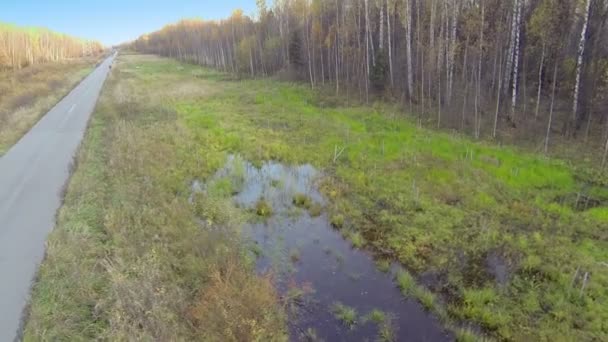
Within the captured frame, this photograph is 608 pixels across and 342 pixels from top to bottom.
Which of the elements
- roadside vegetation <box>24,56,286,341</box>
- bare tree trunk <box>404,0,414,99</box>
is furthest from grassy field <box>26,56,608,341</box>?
bare tree trunk <box>404,0,414,99</box>


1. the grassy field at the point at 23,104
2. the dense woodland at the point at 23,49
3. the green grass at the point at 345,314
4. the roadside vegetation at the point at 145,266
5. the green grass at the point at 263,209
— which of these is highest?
the dense woodland at the point at 23,49

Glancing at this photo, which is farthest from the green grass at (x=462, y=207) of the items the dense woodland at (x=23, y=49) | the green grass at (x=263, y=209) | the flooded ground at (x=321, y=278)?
the dense woodland at (x=23, y=49)

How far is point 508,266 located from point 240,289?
22.7 feet

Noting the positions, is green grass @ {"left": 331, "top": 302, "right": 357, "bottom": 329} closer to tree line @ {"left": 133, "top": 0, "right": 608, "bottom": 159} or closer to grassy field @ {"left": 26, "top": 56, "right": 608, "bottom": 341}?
grassy field @ {"left": 26, "top": 56, "right": 608, "bottom": 341}

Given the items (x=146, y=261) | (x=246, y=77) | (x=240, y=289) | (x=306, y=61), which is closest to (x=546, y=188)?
(x=240, y=289)

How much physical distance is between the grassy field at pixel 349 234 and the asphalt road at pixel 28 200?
1.32ft

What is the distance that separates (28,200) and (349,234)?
10.00m

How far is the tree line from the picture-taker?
59.7 ft

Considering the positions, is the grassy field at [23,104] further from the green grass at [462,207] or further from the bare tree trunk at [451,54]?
the bare tree trunk at [451,54]

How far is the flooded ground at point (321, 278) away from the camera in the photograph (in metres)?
7.27

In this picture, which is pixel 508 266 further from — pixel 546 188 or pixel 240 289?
pixel 240 289

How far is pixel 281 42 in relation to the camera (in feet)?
145

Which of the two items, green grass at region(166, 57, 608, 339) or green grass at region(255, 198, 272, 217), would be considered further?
green grass at region(255, 198, 272, 217)

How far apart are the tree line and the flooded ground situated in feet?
40.3
